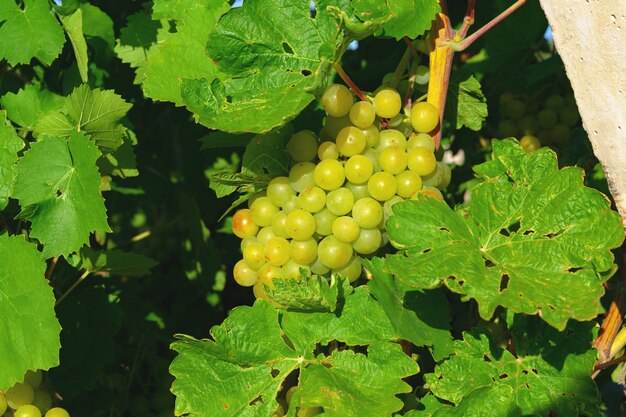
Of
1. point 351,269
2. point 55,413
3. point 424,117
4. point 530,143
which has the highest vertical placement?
point 424,117

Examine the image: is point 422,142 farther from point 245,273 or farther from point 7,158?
point 7,158

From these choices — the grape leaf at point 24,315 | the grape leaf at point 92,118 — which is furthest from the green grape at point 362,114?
the grape leaf at point 24,315

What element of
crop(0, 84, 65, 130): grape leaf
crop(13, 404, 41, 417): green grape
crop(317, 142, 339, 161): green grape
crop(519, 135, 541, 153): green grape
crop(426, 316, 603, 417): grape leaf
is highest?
crop(317, 142, 339, 161): green grape

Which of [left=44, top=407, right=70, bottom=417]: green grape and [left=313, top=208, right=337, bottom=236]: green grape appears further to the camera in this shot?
[left=44, top=407, right=70, bottom=417]: green grape

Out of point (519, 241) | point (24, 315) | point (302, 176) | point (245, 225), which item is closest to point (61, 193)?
point (24, 315)

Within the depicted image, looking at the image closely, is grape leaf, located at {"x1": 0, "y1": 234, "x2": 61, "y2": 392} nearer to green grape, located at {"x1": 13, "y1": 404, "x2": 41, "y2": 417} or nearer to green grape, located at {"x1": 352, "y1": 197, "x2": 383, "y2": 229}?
green grape, located at {"x1": 13, "y1": 404, "x2": 41, "y2": 417}

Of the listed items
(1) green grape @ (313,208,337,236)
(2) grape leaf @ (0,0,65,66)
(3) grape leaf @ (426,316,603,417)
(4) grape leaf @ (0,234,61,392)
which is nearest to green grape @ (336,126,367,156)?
(1) green grape @ (313,208,337,236)
